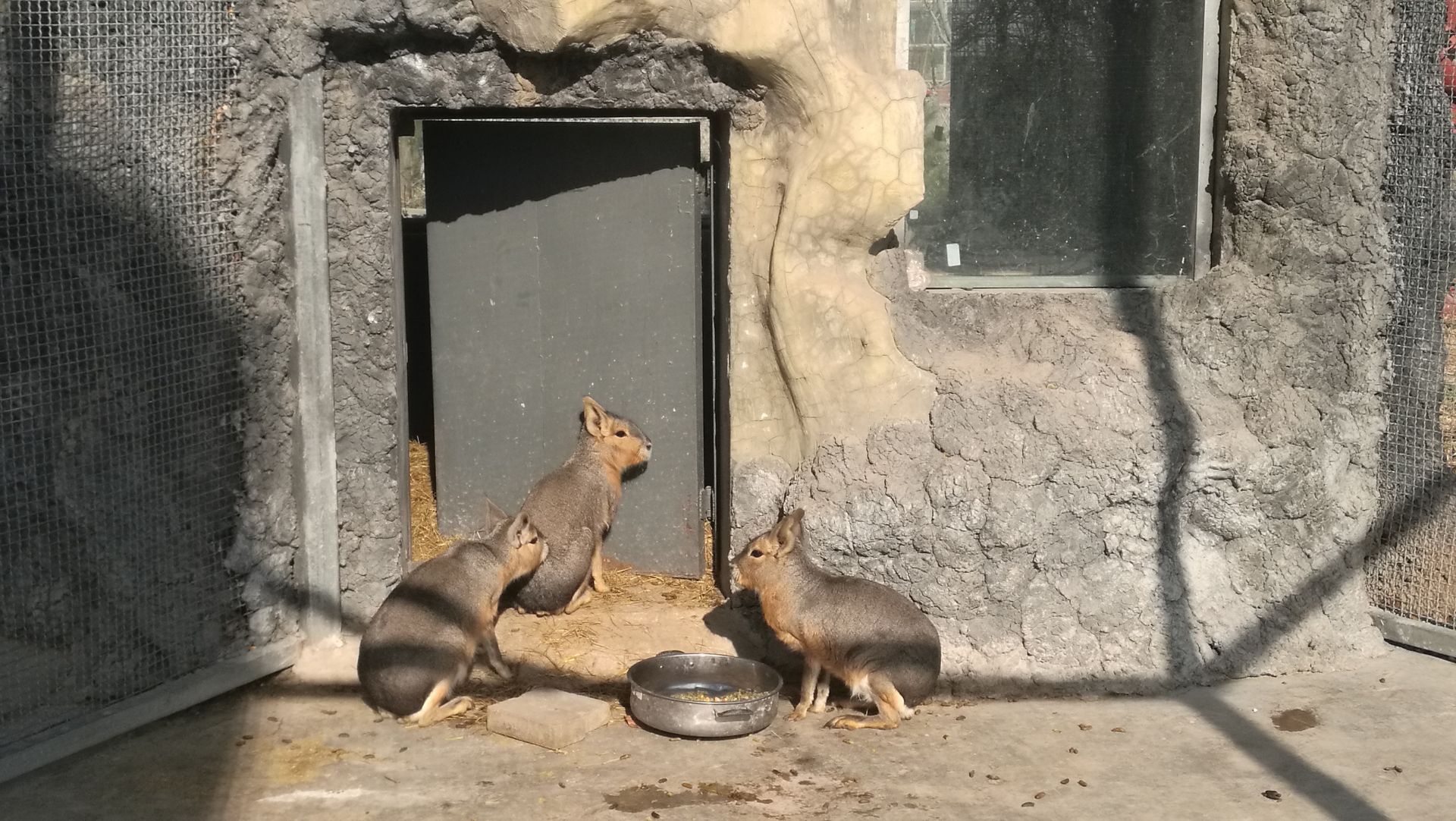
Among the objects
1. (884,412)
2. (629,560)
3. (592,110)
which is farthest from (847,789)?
(592,110)

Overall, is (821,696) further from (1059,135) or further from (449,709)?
(1059,135)

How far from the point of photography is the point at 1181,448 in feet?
21.4

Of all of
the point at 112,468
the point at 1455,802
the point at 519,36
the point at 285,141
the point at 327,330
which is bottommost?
the point at 1455,802

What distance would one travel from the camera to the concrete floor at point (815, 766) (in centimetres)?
532

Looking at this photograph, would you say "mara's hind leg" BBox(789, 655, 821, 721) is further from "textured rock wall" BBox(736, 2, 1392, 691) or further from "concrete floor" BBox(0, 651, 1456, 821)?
"textured rock wall" BBox(736, 2, 1392, 691)

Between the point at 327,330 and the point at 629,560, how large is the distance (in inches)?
93.9

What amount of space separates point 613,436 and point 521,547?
1.19 m

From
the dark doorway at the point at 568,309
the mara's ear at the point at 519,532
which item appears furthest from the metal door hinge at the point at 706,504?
the mara's ear at the point at 519,532

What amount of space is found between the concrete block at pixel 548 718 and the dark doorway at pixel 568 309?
6.41 ft

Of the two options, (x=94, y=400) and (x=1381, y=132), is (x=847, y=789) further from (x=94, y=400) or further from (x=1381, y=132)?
(x=1381, y=132)

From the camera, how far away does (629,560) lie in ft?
27.0

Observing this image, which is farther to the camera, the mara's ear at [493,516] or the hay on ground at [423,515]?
the hay on ground at [423,515]

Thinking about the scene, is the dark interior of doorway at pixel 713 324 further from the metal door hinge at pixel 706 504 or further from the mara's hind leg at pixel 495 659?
the mara's hind leg at pixel 495 659

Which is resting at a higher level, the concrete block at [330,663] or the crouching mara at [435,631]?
the crouching mara at [435,631]
